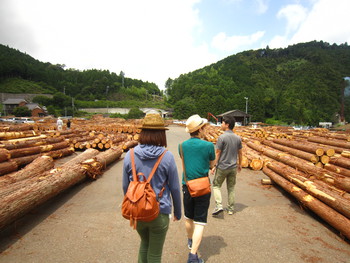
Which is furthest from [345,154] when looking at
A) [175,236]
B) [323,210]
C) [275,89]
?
[275,89]

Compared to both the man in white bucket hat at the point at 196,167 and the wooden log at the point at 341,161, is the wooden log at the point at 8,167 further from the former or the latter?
the wooden log at the point at 341,161

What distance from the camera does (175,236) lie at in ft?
11.3

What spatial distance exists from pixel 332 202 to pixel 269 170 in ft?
8.53

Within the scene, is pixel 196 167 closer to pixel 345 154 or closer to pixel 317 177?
pixel 317 177

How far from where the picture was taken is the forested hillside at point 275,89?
64206mm

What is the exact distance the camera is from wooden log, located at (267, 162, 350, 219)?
11.8ft

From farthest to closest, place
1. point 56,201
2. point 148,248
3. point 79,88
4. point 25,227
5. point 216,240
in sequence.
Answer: point 79,88 < point 56,201 < point 25,227 < point 216,240 < point 148,248

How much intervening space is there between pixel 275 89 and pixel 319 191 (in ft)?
296

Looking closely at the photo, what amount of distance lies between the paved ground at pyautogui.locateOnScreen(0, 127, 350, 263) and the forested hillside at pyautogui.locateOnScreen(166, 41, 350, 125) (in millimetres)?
58878

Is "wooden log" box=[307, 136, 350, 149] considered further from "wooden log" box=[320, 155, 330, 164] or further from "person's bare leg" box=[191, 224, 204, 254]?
"person's bare leg" box=[191, 224, 204, 254]

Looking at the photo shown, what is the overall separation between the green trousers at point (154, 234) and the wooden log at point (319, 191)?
3.50m

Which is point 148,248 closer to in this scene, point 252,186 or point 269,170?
point 252,186

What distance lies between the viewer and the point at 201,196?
8.80 feet

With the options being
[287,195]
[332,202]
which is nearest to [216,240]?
[332,202]
